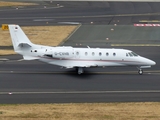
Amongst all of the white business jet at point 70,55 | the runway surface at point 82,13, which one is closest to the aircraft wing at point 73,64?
the white business jet at point 70,55

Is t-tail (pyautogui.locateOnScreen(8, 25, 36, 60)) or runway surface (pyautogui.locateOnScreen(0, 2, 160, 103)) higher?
t-tail (pyautogui.locateOnScreen(8, 25, 36, 60))

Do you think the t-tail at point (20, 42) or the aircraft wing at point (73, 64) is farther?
the t-tail at point (20, 42)

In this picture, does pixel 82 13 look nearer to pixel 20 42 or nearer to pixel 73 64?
pixel 20 42

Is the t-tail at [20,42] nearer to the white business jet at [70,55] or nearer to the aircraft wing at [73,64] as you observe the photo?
the white business jet at [70,55]

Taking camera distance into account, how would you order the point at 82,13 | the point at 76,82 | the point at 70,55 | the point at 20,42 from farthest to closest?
the point at 82,13, the point at 20,42, the point at 70,55, the point at 76,82

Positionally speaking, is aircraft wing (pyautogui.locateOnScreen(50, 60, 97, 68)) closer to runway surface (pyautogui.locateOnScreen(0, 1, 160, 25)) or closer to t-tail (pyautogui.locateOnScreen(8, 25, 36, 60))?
t-tail (pyautogui.locateOnScreen(8, 25, 36, 60))

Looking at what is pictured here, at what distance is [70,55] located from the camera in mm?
45719

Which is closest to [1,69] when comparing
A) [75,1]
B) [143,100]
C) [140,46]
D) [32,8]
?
[143,100]

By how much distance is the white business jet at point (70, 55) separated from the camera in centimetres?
4562

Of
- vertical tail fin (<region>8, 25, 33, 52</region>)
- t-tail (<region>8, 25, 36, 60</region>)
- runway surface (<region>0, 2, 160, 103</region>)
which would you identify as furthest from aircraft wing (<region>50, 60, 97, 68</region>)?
vertical tail fin (<region>8, 25, 33, 52</region>)

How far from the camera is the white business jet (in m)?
45.6

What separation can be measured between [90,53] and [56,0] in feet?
180

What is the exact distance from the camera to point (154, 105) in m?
35.7

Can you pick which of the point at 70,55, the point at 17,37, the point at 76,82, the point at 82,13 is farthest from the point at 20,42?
the point at 82,13
